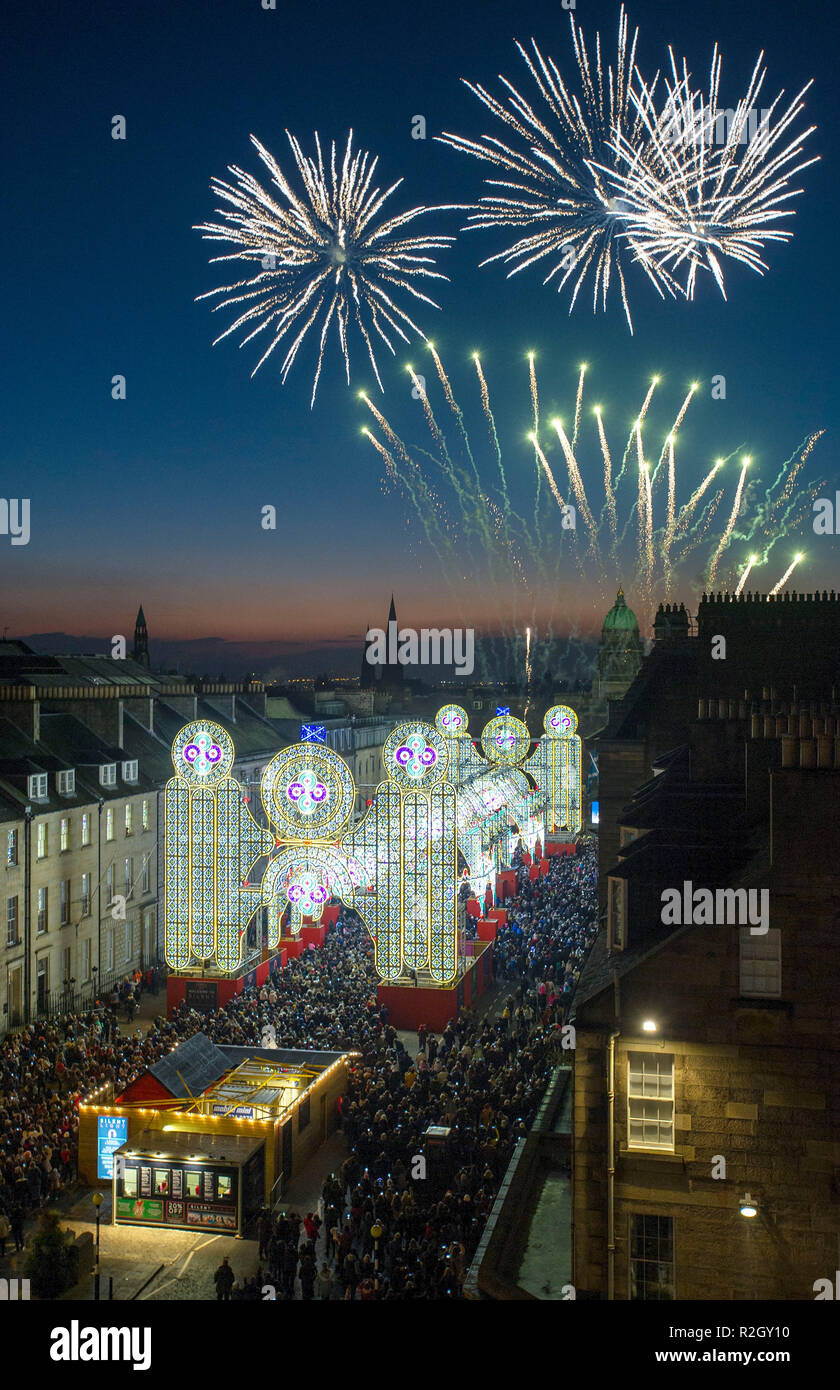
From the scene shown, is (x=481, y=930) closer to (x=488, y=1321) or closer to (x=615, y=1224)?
(x=615, y=1224)

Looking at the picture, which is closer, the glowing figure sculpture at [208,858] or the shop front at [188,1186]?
the shop front at [188,1186]

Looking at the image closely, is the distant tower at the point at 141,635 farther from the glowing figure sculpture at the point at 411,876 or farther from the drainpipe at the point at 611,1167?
the drainpipe at the point at 611,1167

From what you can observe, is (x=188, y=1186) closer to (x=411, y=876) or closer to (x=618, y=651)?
(x=411, y=876)

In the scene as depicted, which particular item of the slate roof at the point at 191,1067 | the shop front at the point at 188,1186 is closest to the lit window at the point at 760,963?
the shop front at the point at 188,1186

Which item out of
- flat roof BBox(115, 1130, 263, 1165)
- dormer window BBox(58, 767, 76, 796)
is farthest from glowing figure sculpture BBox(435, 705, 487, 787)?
flat roof BBox(115, 1130, 263, 1165)

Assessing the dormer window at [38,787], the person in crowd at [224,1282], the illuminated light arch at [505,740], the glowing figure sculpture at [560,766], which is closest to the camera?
the person in crowd at [224,1282]

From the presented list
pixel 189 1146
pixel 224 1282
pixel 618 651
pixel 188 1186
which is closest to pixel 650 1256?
pixel 224 1282

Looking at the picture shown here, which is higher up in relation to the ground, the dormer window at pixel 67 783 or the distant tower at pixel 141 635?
the distant tower at pixel 141 635

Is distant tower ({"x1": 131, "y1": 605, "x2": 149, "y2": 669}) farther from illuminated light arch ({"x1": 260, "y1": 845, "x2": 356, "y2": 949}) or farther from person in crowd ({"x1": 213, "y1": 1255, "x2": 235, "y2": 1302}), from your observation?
person in crowd ({"x1": 213, "y1": 1255, "x2": 235, "y2": 1302})
